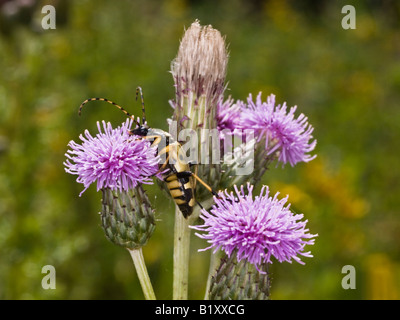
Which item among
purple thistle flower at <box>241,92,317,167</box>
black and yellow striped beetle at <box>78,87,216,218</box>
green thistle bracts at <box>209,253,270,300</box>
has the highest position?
purple thistle flower at <box>241,92,317,167</box>

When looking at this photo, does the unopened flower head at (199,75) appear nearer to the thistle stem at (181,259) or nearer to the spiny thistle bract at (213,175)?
the spiny thistle bract at (213,175)

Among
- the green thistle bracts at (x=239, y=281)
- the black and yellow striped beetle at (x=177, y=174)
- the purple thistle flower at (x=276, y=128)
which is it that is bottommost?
the green thistle bracts at (x=239, y=281)

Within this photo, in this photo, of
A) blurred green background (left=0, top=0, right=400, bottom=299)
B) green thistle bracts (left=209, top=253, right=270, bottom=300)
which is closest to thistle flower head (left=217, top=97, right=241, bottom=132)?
blurred green background (left=0, top=0, right=400, bottom=299)

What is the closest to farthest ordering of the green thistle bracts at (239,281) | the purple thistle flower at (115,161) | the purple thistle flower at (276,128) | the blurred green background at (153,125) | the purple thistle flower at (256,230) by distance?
the purple thistle flower at (256,230) → the green thistle bracts at (239,281) → the purple thistle flower at (115,161) → the purple thistle flower at (276,128) → the blurred green background at (153,125)

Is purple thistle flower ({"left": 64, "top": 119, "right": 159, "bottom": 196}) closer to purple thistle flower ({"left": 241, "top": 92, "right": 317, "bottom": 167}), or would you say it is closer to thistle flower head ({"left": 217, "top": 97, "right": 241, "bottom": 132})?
thistle flower head ({"left": 217, "top": 97, "right": 241, "bottom": 132})

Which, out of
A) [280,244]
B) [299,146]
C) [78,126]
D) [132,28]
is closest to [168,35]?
[132,28]

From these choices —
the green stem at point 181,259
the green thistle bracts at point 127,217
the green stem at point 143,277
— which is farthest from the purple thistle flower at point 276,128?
the green stem at point 143,277
